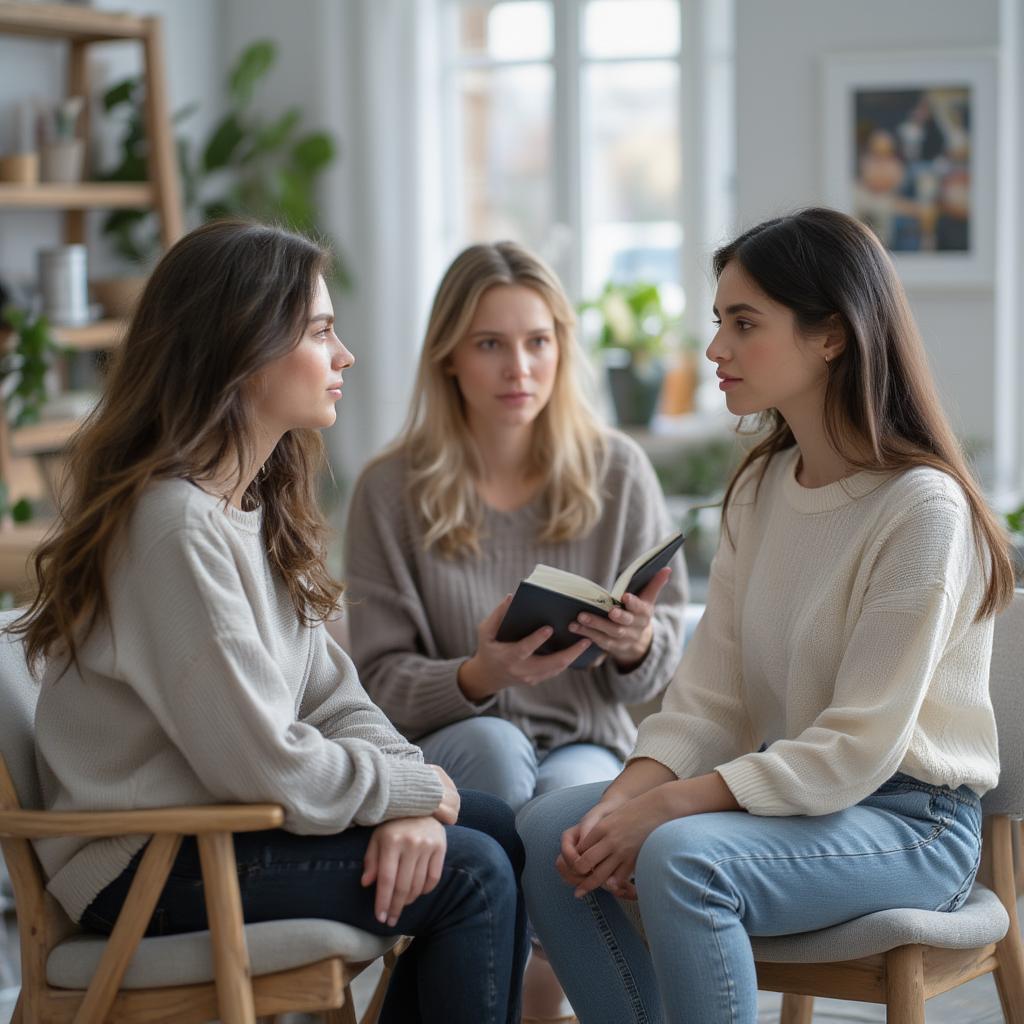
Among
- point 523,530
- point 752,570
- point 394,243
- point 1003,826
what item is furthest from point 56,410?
point 1003,826

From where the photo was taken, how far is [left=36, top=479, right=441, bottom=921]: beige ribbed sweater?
1.54 meters

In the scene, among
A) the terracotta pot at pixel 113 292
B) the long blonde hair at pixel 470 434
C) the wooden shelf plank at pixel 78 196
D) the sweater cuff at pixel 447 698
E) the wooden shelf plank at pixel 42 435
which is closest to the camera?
the sweater cuff at pixel 447 698

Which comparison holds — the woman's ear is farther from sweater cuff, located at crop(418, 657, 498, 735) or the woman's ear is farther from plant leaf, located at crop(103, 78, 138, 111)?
plant leaf, located at crop(103, 78, 138, 111)

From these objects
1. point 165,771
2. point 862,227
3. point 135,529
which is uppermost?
point 862,227

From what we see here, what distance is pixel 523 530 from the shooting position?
7.91 ft

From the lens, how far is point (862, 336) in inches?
69.4

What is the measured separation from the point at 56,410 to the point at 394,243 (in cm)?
153

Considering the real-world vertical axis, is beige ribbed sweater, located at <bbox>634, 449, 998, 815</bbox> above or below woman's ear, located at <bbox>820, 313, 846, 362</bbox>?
below

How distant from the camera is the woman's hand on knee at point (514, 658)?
2.02m

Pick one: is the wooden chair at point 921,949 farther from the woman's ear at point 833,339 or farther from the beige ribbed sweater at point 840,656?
the woman's ear at point 833,339

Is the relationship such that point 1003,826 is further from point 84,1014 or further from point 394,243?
point 394,243

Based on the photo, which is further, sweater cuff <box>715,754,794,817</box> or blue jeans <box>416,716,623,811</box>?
blue jeans <box>416,716,623,811</box>

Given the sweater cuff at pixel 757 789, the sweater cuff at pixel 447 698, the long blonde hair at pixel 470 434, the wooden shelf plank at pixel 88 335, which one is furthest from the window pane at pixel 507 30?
the sweater cuff at pixel 757 789

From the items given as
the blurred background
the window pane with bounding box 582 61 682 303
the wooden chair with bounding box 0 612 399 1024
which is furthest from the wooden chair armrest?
the window pane with bounding box 582 61 682 303
